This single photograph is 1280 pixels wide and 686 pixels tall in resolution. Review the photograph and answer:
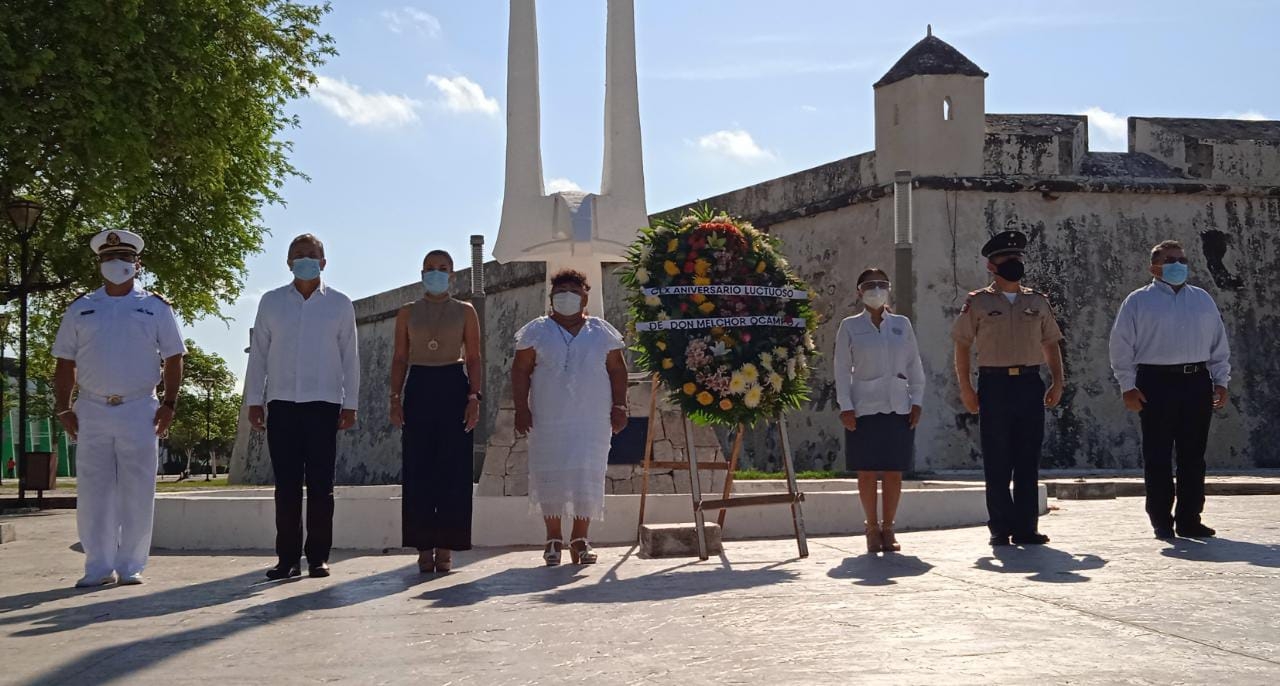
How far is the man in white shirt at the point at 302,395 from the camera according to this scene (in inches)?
279

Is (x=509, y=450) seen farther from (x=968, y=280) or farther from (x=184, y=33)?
(x=968, y=280)

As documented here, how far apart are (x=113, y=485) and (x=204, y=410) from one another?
5981 centimetres

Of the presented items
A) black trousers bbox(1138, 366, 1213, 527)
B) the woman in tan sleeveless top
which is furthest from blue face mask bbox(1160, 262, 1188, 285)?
the woman in tan sleeveless top

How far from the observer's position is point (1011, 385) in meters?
7.87

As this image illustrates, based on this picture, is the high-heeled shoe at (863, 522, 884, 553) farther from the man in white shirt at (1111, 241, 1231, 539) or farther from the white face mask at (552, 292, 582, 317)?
the white face mask at (552, 292, 582, 317)

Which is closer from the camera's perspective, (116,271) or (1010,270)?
(116,271)

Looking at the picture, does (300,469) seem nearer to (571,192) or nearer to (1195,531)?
(1195,531)

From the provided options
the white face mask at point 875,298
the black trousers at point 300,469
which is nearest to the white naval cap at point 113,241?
the black trousers at point 300,469

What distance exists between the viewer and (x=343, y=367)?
7281 millimetres

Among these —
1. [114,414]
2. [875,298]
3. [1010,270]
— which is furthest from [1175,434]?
[114,414]

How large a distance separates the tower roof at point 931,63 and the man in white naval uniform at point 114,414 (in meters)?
14.2

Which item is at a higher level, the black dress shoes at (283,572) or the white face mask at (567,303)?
the white face mask at (567,303)

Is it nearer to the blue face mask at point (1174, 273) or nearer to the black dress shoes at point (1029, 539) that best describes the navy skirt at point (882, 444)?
the black dress shoes at point (1029, 539)

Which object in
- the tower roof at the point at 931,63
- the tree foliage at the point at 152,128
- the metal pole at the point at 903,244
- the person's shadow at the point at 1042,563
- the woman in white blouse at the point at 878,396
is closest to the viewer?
the person's shadow at the point at 1042,563
